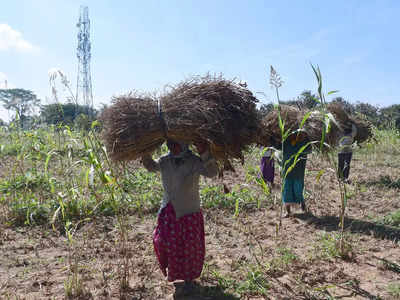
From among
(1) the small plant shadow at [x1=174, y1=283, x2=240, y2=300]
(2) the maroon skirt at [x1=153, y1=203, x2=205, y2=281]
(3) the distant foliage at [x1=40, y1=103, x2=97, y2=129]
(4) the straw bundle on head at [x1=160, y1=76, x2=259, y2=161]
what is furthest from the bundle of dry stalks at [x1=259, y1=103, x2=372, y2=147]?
(3) the distant foliage at [x1=40, y1=103, x2=97, y2=129]

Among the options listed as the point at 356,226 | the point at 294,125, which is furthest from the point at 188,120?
the point at 356,226

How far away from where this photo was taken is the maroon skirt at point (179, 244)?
2406 mm

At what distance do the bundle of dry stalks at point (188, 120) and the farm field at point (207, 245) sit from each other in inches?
8.4

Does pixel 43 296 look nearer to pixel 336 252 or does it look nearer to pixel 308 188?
pixel 336 252

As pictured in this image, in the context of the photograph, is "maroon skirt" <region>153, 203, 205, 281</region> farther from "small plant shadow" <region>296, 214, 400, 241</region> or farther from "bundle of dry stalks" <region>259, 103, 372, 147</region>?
"small plant shadow" <region>296, 214, 400, 241</region>

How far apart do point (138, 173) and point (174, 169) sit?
363 cm

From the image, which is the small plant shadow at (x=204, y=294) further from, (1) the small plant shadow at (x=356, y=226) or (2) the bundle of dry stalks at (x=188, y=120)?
(1) the small plant shadow at (x=356, y=226)

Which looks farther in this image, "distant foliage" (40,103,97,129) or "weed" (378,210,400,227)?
"weed" (378,210,400,227)

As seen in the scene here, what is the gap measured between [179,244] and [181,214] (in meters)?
0.22

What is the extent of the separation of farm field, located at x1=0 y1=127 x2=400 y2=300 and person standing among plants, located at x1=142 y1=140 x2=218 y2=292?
0.20 m

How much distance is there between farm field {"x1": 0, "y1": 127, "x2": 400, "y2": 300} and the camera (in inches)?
95.9

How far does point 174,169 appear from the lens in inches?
98.0

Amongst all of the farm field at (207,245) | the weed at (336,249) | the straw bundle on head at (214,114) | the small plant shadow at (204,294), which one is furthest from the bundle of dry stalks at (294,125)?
the small plant shadow at (204,294)

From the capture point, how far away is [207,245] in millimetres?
3445
